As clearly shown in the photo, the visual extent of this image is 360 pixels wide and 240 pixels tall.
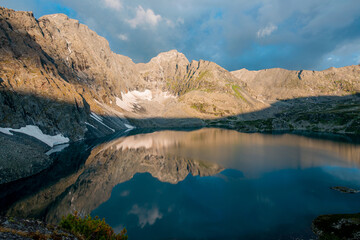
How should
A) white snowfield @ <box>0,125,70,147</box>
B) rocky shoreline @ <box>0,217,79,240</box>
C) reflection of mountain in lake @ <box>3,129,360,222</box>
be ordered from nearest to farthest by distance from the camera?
1. rocky shoreline @ <box>0,217,79,240</box>
2. reflection of mountain in lake @ <box>3,129,360,222</box>
3. white snowfield @ <box>0,125,70,147</box>

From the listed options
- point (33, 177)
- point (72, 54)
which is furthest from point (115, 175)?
point (72, 54)

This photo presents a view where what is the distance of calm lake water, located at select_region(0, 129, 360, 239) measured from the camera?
25434 mm

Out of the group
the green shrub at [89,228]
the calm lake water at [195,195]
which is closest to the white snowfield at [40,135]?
the calm lake water at [195,195]

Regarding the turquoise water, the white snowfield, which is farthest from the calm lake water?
the white snowfield

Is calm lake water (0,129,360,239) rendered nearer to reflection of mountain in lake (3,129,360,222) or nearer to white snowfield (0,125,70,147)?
reflection of mountain in lake (3,129,360,222)

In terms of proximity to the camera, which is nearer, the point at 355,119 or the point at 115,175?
the point at 115,175

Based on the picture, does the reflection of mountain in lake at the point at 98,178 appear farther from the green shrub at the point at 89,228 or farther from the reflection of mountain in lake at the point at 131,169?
the green shrub at the point at 89,228

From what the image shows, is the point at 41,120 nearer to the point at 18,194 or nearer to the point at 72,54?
the point at 18,194

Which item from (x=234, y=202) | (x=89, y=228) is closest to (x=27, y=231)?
(x=89, y=228)

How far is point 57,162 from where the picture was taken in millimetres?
58188

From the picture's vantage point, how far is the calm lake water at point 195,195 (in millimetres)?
25434

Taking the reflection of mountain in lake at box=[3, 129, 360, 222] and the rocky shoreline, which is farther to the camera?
the reflection of mountain in lake at box=[3, 129, 360, 222]

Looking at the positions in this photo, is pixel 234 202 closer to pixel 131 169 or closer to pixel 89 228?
pixel 89 228

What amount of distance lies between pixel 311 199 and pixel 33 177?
60.2 meters
